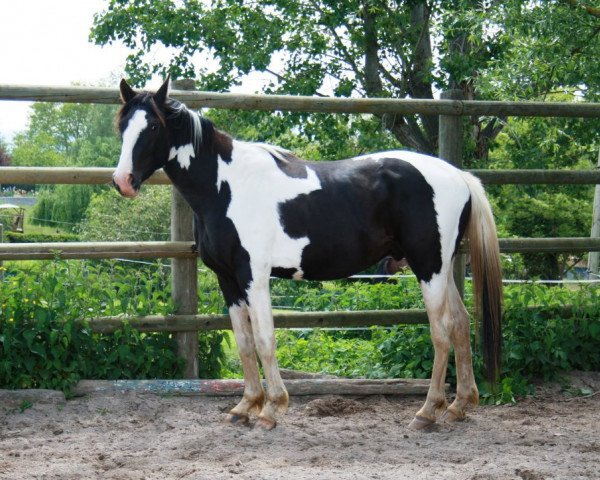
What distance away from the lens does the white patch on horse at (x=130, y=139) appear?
432 centimetres

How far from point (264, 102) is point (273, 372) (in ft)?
5.89

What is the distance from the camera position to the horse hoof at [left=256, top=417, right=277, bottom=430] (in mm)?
4555

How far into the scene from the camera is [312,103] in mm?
5465

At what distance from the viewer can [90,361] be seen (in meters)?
5.14

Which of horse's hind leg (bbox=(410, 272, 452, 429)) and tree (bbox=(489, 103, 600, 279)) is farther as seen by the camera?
tree (bbox=(489, 103, 600, 279))

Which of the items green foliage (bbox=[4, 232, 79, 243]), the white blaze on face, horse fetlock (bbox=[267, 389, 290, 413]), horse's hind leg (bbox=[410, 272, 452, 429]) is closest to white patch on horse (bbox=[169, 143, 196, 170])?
the white blaze on face

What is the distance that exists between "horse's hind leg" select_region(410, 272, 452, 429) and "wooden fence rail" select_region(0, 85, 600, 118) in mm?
1391

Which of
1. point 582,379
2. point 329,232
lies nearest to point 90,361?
point 329,232

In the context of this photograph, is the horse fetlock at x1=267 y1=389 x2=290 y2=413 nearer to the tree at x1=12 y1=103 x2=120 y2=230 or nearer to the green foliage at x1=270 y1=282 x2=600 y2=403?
the green foliage at x1=270 y1=282 x2=600 y2=403

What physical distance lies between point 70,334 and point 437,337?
7.16ft

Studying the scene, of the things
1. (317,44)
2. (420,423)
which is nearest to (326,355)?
(420,423)

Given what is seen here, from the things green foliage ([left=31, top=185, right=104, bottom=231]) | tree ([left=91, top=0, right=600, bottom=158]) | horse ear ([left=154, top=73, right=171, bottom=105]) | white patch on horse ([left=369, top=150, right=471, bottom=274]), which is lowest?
green foliage ([left=31, top=185, right=104, bottom=231])

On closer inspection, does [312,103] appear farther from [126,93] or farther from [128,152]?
[128,152]

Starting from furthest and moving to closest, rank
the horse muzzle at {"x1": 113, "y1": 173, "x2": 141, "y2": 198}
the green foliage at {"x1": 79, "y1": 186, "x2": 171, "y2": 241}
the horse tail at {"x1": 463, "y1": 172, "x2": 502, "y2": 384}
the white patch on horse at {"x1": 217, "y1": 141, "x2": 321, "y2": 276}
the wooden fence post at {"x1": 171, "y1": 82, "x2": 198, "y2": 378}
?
the green foliage at {"x1": 79, "y1": 186, "x2": 171, "y2": 241} < the wooden fence post at {"x1": 171, "y1": 82, "x2": 198, "y2": 378} < the horse tail at {"x1": 463, "y1": 172, "x2": 502, "y2": 384} < the white patch on horse at {"x1": 217, "y1": 141, "x2": 321, "y2": 276} < the horse muzzle at {"x1": 113, "y1": 173, "x2": 141, "y2": 198}
